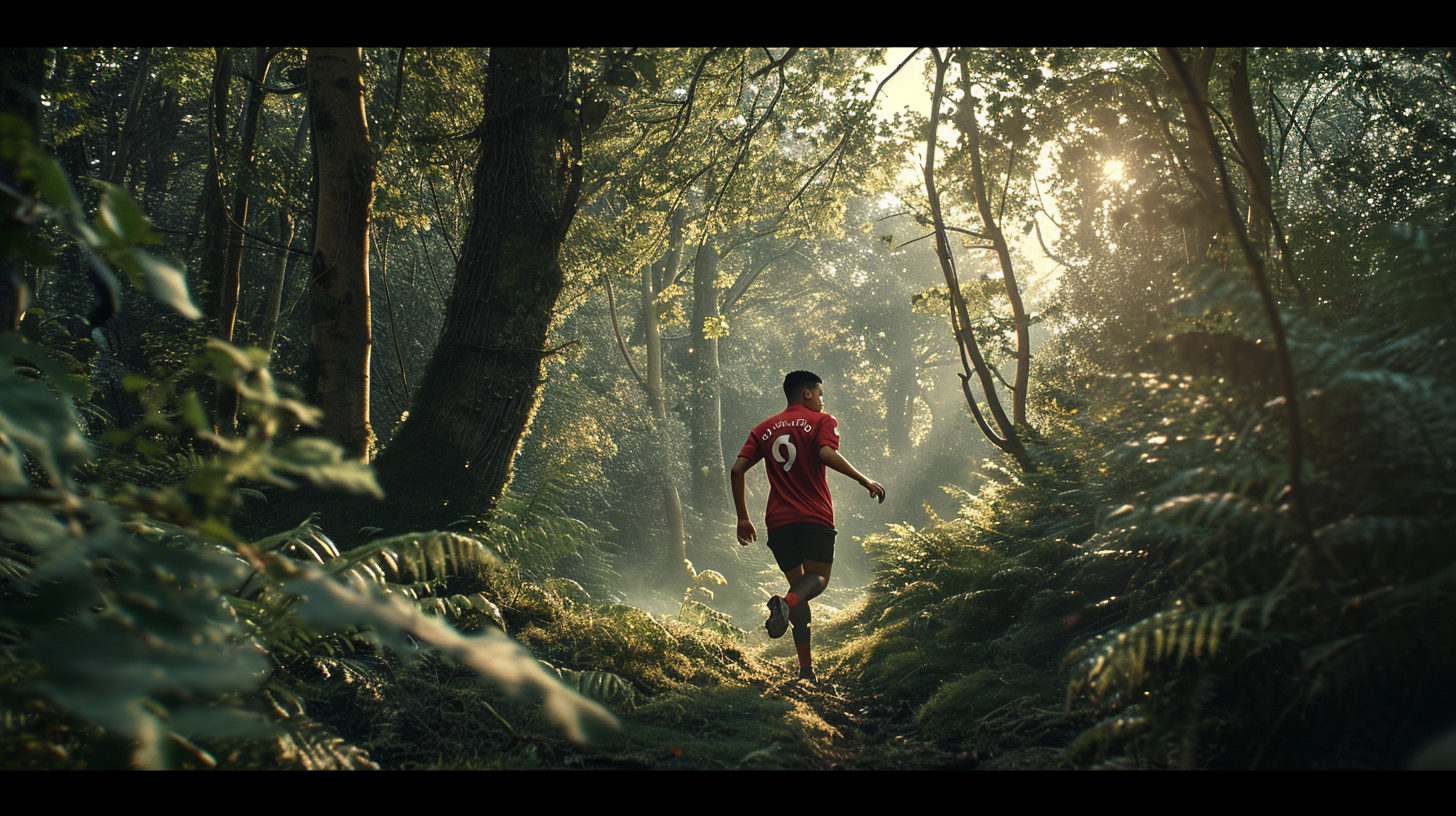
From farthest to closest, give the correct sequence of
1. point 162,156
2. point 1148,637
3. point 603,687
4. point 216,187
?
point 162,156 < point 216,187 < point 603,687 < point 1148,637

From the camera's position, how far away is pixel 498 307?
5.38m

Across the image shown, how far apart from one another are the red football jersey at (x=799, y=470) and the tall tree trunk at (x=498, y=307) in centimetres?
185

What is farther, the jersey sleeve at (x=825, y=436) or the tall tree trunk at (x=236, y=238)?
the tall tree trunk at (x=236, y=238)

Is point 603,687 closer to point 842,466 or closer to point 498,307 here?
point 842,466

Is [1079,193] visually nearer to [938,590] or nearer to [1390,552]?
[938,590]

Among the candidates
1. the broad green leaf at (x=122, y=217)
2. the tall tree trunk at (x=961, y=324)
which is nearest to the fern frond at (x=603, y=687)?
the broad green leaf at (x=122, y=217)

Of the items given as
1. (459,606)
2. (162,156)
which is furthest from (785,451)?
(162,156)

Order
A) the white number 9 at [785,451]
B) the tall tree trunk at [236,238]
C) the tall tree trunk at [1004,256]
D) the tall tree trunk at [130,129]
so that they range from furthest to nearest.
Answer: the tall tree trunk at [130,129], the tall tree trunk at [1004,256], the tall tree trunk at [236,238], the white number 9 at [785,451]

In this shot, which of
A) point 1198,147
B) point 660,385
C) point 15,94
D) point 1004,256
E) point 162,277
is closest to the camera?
point 162,277

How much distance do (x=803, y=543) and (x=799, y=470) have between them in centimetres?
56

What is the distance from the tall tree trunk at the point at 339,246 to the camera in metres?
5.25

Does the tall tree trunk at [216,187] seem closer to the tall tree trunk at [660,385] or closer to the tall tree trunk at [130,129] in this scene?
the tall tree trunk at [130,129]
